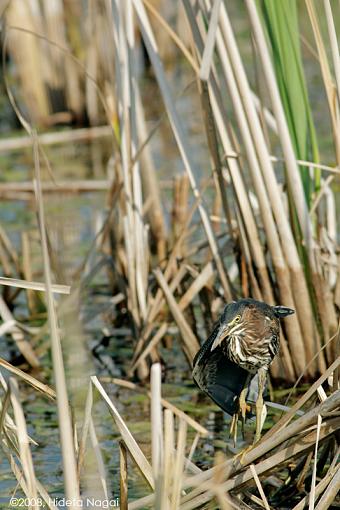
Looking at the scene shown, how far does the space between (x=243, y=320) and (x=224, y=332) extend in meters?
0.10

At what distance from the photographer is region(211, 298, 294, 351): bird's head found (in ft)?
10.1

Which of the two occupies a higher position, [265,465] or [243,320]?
[243,320]

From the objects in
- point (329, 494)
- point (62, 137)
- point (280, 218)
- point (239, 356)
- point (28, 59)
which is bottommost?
point (329, 494)

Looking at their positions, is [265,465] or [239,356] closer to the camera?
[265,465]

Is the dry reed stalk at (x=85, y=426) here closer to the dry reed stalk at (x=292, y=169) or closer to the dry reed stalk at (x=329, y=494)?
the dry reed stalk at (x=329, y=494)

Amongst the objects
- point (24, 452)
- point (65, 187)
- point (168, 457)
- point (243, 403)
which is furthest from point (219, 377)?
point (65, 187)

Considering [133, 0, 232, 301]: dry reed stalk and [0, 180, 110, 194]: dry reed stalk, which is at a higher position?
[133, 0, 232, 301]: dry reed stalk

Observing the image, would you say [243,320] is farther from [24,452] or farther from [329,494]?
[24,452]

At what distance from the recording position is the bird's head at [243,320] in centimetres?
308

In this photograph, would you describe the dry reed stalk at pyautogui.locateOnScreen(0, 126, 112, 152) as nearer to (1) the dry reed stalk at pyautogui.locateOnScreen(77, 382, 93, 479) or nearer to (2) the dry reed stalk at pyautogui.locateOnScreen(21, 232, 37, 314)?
(2) the dry reed stalk at pyautogui.locateOnScreen(21, 232, 37, 314)

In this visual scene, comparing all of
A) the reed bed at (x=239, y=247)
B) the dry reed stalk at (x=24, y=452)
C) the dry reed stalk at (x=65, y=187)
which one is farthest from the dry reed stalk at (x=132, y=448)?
the dry reed stalk at (x=65, y=187)

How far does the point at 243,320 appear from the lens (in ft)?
10.3

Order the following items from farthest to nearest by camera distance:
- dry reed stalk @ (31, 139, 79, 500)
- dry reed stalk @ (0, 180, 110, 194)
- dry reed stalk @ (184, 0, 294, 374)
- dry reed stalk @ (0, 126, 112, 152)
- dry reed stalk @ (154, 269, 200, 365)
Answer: dry reed stalk @ (0, 126, 112, 152) → dry reed stalk @ (0, 180, 110, 194) → dry reed stalk @ (154, 269, 200, 365) → dry reed stalk @ (184, 0, 294, 374) → dry reed stalk @ (31, 139, 79, 500)

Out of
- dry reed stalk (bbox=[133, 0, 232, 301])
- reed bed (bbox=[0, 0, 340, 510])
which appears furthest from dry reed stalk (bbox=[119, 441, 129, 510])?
dry reed stalk (bbox=[133, 0, 232, 301])
